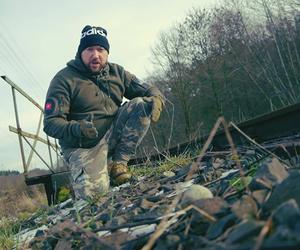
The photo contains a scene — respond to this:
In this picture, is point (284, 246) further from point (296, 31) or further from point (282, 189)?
point (296, 31)

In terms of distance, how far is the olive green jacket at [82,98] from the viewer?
4.09 m

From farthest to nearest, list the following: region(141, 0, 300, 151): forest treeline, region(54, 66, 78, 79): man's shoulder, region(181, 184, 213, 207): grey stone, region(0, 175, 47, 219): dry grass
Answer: region(141, 0, 300, 151): forest treeline → region(0, 175, 47, 219): dry grass → region(54, 66, 78, 79): man's shoulder → region(181, 184, 213, 207): grey stone

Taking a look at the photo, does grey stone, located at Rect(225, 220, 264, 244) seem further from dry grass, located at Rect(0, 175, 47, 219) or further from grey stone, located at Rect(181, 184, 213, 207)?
dry grass, located at Rect(0, 175, 47, 219)

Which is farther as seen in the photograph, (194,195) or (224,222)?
(194,195)

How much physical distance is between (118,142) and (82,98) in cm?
66

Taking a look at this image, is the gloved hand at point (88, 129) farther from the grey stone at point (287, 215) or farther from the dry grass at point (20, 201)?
the grey stone at point (287, 215)

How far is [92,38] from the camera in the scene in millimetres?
4656

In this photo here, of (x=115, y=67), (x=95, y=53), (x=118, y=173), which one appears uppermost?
(x=95, y=53)

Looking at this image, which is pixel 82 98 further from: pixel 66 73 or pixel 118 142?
pixel 118 142

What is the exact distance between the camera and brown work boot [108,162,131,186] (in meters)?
4.01

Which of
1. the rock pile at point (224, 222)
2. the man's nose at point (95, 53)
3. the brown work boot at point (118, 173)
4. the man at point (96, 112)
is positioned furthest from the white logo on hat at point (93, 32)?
the rock pile at point (224, 222)

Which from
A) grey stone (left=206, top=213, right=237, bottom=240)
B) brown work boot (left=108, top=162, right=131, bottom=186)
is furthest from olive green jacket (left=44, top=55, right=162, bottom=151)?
grey stone (left=206, top=213, right=237, bottom=240)

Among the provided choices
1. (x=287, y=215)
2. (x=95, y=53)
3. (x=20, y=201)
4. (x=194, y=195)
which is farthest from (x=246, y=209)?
(x=20, y=201)

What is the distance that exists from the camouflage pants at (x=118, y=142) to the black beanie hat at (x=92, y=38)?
0.82 metres
